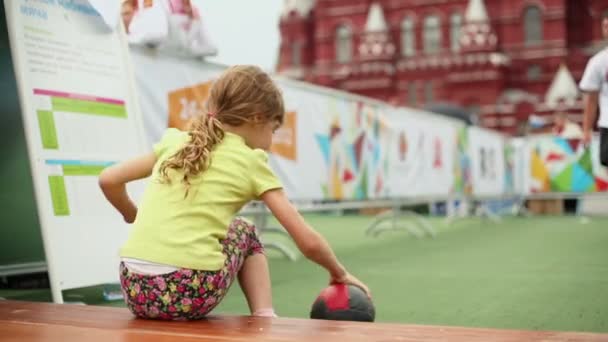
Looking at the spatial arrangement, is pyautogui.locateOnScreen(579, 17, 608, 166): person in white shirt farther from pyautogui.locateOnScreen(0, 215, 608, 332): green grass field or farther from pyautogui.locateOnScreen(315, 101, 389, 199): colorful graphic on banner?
pyautogui.locateOnScreen(315, 101, 389, 199): colorful graphic on banner

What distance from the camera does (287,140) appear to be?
5934mm

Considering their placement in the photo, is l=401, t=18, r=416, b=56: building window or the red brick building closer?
the red brick building

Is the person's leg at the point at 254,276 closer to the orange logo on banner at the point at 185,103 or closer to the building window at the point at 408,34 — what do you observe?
the orange logo on banner at the point at 185,103

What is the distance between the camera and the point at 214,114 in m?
2.40

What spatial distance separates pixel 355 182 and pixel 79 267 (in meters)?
4.24

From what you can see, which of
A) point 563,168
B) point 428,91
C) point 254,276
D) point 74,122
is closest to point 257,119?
point 254,276

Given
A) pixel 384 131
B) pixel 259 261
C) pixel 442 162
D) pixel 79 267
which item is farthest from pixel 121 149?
pixel 442 162

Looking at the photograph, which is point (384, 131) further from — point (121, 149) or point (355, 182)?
point (121, 149)

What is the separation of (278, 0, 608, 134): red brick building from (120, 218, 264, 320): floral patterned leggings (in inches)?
1153

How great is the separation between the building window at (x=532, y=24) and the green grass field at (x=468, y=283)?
26.0 meters

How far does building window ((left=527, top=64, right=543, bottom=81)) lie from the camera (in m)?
32.2

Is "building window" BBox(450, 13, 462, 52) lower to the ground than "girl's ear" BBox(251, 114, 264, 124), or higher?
higher

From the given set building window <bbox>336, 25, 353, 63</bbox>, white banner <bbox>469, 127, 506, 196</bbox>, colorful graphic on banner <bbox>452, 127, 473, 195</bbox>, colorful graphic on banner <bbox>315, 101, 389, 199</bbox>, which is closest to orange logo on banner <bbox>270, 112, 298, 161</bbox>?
colorful graphic on banner <bbox>315, 101, 389, 199</bbox>

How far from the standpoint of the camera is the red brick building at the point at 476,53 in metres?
31.8
